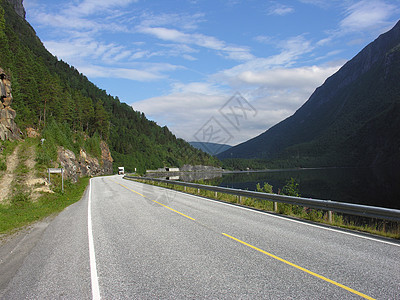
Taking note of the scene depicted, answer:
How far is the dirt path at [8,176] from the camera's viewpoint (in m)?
18.0

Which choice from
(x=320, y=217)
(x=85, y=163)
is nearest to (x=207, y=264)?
(x=320, y=217)

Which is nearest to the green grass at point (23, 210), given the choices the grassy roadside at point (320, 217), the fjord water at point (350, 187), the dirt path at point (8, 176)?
the dirt path at point (8, 176)

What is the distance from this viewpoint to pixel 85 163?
69812mm

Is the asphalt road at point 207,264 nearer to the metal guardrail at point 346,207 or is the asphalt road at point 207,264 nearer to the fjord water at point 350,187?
the metal guardrail at point 346,207

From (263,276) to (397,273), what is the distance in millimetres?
2547

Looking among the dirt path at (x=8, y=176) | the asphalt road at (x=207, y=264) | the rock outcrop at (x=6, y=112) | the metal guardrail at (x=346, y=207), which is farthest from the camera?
the rock outcrop at (x=6, y=112)

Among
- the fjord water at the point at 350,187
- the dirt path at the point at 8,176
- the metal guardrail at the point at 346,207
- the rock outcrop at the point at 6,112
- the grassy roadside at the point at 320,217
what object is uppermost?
the rock outcrop at the point at 6,112

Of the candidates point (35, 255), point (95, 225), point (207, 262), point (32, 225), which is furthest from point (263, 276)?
point (32, 225)

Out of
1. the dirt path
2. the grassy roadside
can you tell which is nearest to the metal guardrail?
the grassy roadside

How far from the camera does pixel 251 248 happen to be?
690cm

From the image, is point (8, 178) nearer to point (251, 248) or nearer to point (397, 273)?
point (251, 248)

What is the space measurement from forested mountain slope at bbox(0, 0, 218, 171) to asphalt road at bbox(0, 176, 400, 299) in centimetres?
4276

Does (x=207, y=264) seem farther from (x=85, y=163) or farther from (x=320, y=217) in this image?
(x=85, y=163)

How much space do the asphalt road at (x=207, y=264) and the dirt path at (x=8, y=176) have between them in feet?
36.7
